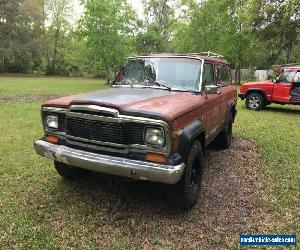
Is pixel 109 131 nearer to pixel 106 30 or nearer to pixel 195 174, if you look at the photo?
pixel 195 174

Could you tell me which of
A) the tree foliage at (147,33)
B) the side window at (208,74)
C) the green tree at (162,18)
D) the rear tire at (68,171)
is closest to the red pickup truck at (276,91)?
the tree foliage at (147,33)

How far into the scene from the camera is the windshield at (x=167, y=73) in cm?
552

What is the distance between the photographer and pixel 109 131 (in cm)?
421

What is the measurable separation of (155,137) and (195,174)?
3.81ft

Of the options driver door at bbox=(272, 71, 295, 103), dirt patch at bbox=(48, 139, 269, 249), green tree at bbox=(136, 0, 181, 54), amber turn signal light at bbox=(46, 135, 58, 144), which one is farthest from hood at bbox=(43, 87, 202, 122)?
green tree at bbox=(136, 0, 181, 54)

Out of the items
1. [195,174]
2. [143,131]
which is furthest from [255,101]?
[143,131]

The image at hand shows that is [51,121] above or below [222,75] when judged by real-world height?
below

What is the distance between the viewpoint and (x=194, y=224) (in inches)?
174

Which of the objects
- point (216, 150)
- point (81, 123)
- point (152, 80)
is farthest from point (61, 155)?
point (216, 150)

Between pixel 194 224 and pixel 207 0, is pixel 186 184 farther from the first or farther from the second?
pixel 207 0

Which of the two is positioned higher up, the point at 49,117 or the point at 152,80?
the point at 152,80

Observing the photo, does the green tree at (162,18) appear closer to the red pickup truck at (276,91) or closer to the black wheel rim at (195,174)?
the red pickup truck at (276,91)

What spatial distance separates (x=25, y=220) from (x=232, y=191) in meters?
3.03

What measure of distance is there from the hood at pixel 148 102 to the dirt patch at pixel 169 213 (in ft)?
4.49
